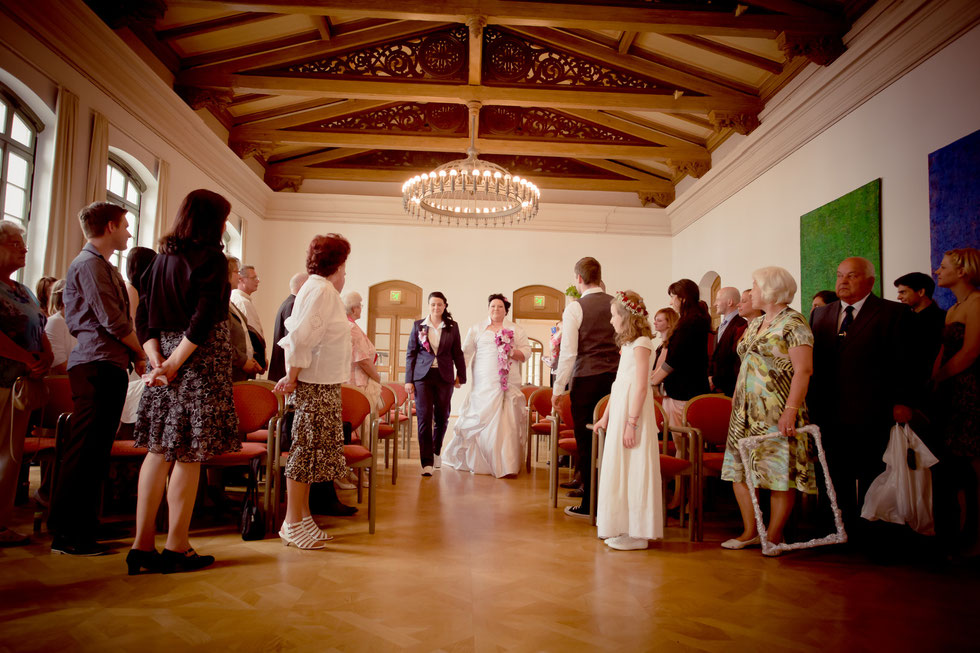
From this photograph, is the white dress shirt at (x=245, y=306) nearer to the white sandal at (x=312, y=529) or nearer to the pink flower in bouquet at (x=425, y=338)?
the pink flower in bouquet at (x=425, y=338)

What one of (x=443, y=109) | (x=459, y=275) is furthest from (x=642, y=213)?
(x=443, y=109)

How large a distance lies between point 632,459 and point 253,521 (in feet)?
7.20

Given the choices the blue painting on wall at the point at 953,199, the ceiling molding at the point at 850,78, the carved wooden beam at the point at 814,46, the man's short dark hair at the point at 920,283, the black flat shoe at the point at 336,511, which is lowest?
the black flat shoe at the point at 336,511

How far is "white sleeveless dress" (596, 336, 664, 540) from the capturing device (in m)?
3.52

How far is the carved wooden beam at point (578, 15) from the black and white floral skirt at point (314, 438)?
460cm

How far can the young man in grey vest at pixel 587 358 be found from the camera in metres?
4.52

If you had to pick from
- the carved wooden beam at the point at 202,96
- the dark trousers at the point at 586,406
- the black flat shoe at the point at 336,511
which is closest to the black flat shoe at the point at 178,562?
the black flat shoe at the point at 336,511

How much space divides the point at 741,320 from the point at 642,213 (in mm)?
7211

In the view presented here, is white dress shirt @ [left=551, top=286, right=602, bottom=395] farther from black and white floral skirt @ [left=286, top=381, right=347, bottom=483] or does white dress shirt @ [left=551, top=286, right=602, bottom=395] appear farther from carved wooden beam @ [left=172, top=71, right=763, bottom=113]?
carved wooden beam @ [left=172, top=71, right=763, bottom=113]

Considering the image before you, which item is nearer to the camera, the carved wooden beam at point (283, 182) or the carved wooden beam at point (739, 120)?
the carved wooden beam at point (739, 120)

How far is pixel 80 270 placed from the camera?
308 centimetres

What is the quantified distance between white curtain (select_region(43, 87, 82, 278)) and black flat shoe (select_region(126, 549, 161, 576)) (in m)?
3.80

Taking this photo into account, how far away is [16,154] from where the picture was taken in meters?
5.48

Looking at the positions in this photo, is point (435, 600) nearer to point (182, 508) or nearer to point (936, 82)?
point (182, 508)
